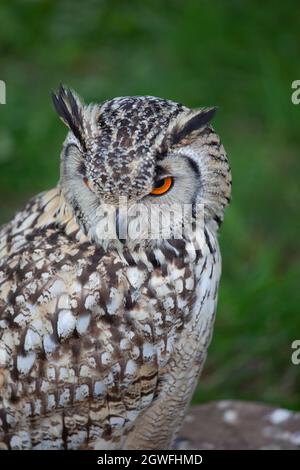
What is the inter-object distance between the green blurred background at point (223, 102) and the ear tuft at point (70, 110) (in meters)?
1.47

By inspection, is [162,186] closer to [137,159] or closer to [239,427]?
[137,159]

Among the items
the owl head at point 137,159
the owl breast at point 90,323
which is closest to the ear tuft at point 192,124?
the owl head at point 137,159

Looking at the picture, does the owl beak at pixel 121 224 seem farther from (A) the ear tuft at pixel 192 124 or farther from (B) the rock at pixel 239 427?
(B) the rock at pixel 239 427

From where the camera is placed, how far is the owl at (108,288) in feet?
8.09

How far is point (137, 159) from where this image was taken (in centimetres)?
235

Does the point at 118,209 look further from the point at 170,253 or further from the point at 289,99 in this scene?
the point at 289,99

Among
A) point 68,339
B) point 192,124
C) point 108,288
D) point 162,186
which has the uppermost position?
point 192,124

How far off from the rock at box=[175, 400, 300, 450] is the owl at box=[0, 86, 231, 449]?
0.51 m

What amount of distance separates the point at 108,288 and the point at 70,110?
0.50 meters

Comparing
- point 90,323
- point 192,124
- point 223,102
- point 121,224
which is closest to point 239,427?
point 90,323

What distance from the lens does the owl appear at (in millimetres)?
2467

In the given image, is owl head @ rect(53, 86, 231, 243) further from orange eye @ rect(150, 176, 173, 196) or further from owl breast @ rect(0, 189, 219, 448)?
owl breast @ rect(0, 189, 219, 448)
